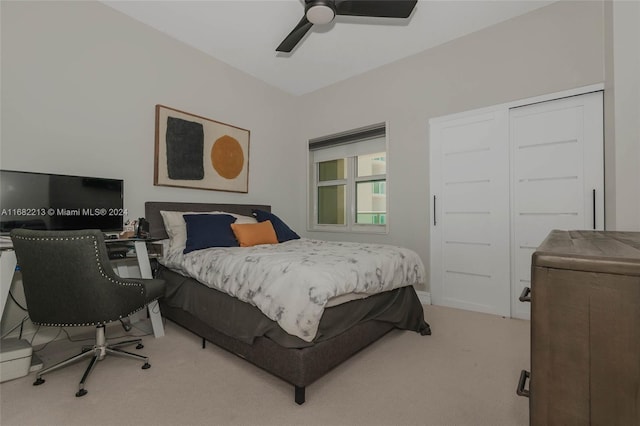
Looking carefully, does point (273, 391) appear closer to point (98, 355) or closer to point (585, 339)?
point (98, 355)

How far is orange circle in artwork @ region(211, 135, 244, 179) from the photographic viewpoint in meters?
3.52

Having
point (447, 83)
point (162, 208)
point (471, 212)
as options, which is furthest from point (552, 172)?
point (162, 208)

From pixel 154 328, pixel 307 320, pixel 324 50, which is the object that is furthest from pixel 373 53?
pixel 154 328

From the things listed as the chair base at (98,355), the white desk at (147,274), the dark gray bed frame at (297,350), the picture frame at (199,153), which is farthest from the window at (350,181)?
the chair base at (98,355)

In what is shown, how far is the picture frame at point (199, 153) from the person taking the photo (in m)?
3.07

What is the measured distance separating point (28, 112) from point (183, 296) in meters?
1.84

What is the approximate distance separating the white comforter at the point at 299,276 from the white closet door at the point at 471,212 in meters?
0.94

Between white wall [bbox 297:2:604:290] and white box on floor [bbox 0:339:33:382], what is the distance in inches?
128

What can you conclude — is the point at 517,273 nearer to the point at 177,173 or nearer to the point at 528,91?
the point at 528,91

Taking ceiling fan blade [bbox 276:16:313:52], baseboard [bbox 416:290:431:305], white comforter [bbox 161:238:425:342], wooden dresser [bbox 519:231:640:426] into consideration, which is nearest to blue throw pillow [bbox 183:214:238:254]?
white comforter [bbox 161:238:425:342]

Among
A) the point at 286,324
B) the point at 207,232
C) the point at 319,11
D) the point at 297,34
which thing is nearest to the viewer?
the point at 286,324

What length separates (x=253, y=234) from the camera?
2982 mm

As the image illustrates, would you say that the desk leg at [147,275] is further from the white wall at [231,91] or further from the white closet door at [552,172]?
the white closet door at [552,172]

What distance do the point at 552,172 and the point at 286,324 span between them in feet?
9.00
